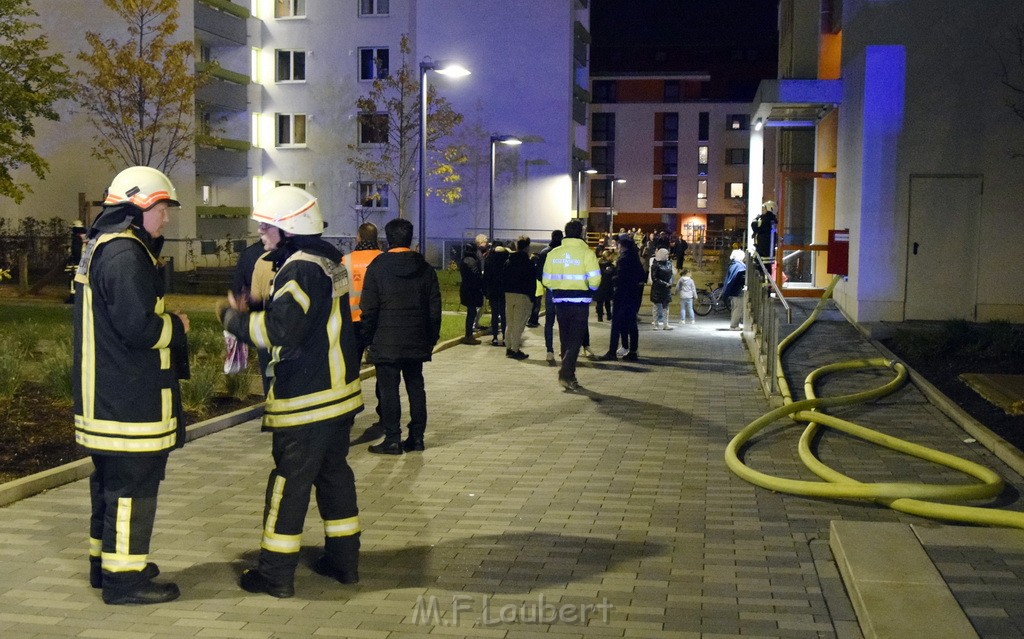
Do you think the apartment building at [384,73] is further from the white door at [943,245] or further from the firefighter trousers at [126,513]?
the firefighter trousers at [126,513]

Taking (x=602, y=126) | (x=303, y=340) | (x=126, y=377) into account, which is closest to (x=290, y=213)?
(x=303, y=340)

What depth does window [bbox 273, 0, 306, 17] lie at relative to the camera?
1825 inches

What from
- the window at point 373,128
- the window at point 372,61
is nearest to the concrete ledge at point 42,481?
the window at point 373,128

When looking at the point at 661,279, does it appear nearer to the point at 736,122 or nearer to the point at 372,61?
the point at 372,61

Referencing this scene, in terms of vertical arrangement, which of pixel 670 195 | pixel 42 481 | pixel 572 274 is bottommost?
pixel 42 481

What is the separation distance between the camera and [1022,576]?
244 inches

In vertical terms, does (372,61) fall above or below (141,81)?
above

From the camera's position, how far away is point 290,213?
5.87m

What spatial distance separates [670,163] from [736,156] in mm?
4809

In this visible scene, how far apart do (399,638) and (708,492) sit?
369 centimetres

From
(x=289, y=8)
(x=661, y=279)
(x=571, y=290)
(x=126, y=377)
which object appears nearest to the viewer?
(x=126, y=377)

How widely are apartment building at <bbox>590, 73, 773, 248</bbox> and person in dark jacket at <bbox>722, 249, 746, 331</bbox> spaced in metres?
62.3

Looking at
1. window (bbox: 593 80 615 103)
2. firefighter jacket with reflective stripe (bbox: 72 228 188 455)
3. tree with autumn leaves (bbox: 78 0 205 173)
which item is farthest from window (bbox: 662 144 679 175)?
firefighter jacket with reflective stripe (bbox: 72 228 188 455)

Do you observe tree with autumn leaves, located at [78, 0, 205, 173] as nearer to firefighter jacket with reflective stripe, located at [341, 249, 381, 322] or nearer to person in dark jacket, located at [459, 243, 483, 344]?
person in dark jacket, located at [459, 243, 483, 344]
